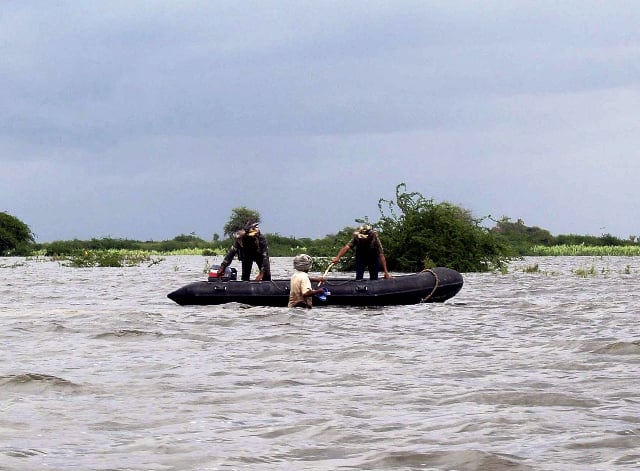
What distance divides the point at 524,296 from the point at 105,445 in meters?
16.6

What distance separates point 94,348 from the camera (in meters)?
12.5

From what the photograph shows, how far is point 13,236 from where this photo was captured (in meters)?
72.6

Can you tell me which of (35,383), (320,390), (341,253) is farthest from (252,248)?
(320,390)

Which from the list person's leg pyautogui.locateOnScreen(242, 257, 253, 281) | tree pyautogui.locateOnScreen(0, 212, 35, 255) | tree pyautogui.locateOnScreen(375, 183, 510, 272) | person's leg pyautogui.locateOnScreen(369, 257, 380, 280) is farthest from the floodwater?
tree pyautogui.locateOnScreen(0, 212, 35, 255)

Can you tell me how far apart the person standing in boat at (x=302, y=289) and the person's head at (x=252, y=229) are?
267 centimetres

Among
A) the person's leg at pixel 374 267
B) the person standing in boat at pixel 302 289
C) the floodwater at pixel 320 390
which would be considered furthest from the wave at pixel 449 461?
the person's leg at pixel 374 267

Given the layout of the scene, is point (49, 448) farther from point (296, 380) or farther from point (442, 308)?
point (442, 308)

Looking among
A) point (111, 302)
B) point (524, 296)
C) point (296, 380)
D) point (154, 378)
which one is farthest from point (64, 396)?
point (524, 296)

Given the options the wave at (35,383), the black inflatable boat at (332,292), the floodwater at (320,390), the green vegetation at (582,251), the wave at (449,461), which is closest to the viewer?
the wave at (449,461)

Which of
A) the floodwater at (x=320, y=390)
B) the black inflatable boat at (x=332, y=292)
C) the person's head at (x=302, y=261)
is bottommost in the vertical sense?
the floodwater at (x=320, y=390)

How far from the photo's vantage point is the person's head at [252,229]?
20516 millimetres

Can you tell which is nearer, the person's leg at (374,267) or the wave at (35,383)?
the wave at (35,383)

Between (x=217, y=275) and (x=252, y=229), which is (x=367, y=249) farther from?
(x=217, y=275)

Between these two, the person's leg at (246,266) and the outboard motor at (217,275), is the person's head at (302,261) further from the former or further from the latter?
the person's leg at (246,266)
